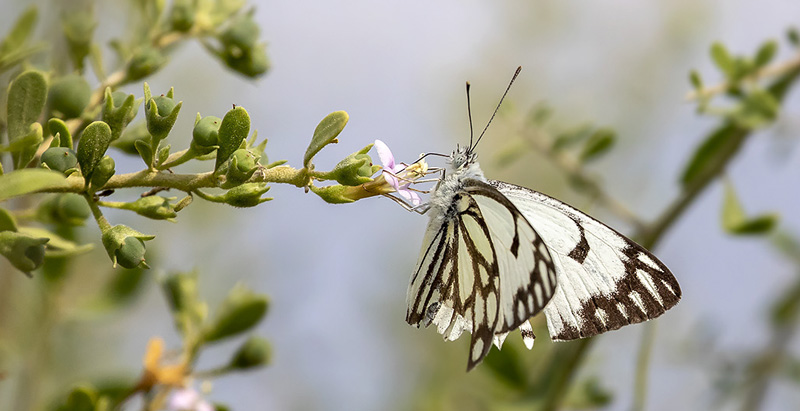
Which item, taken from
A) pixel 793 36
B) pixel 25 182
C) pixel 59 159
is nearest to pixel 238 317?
pixel 59 159

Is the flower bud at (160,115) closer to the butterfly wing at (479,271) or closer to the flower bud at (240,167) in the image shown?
the flower bud at (240,167)

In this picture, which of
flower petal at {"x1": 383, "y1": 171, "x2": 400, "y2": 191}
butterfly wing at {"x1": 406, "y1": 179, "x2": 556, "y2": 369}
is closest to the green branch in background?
butterfly wing at {"x1": 406, "y1": 179, "x2": 556, "y2": 369}

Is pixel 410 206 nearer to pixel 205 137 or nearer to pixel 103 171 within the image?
pixel 205 137

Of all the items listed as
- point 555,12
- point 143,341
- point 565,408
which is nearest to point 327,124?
point 565,408

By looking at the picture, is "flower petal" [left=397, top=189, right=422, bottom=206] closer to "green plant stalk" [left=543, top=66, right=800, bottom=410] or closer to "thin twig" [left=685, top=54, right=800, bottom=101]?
"green plant stalk" [left=543, top=66, right=800, bottom=410]

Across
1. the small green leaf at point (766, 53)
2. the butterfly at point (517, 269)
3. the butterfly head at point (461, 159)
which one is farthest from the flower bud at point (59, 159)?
the small green leaf at point (766, 53)

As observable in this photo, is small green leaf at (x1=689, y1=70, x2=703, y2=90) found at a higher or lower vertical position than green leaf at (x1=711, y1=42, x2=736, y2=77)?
lower

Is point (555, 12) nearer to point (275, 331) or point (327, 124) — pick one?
point (275, 331)
